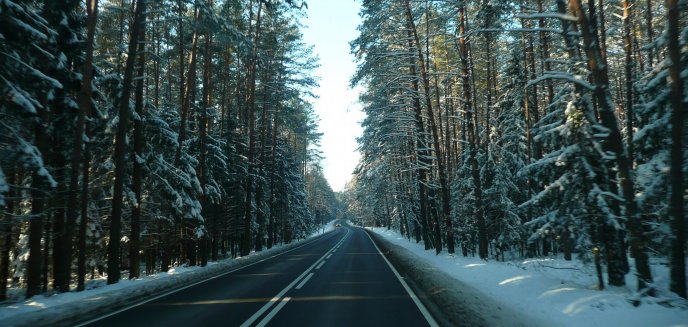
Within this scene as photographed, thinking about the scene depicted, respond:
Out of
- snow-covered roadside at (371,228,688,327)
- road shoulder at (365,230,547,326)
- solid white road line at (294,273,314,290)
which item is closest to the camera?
snow-covered roadside at (371,228,688,327)

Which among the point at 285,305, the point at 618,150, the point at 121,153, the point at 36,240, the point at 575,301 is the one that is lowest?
the point at 285,305

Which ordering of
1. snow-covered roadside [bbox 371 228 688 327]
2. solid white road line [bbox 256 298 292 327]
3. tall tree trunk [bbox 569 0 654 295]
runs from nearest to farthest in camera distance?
snow-covered roadside [bbox 371 228 688 327] < tall tree trunk [bbox 569 0 654 295] < solid white road line [bbox 256 298 292 327]

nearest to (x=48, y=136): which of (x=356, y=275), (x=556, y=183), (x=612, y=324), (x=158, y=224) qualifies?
(x=158, y=224)

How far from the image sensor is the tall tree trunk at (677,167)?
6.00 metres

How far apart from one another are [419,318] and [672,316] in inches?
148

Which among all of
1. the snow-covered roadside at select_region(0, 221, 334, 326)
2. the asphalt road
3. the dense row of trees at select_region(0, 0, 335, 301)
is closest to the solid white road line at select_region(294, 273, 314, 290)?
the asphalt road

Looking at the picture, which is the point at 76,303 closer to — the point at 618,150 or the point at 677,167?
the point at 618,150

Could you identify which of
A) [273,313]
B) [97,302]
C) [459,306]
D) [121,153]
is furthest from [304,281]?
[121,153]

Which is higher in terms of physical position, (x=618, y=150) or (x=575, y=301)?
(x=618, y=150)

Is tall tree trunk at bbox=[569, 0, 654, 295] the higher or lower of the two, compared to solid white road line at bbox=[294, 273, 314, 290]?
higher

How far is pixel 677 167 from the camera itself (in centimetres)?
603

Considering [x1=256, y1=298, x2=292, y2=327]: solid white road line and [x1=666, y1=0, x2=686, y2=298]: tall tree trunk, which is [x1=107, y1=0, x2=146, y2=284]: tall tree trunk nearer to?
[x1=256, y1=298, x2=292, y2=327]: solid white road line

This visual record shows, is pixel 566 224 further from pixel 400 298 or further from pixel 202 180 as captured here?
pixel 202 180

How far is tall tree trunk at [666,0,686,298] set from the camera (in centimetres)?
600
